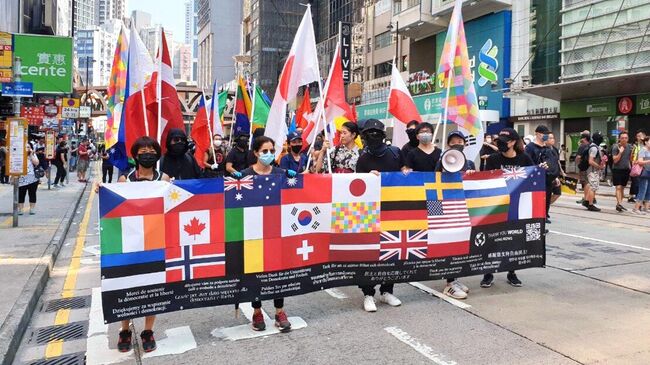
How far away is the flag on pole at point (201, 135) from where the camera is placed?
1050 cm

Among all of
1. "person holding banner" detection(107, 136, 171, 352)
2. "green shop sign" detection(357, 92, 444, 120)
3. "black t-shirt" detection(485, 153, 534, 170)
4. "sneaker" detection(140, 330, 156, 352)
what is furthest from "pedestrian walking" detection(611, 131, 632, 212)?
"green shop sign" detection(357, 92, 444, 120)

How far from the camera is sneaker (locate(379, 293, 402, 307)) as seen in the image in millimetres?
5660

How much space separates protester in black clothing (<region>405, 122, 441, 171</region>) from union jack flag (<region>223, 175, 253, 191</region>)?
202 cm

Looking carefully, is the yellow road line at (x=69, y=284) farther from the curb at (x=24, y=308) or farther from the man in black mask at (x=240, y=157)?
the man in black mask at (x=240, y=157)

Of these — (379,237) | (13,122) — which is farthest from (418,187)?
(13,122)

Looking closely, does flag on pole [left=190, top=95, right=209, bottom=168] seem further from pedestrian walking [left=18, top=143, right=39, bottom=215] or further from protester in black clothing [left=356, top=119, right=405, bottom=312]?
protester in black clothing [left=356, top=119, right=405, bottom=312]

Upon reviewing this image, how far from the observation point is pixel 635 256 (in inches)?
313

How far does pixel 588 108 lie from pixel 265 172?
81.0ft

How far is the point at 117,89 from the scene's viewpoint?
830cm

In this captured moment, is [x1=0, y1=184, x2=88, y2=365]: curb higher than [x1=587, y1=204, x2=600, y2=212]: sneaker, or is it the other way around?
[x1=587, y1=204, x2=600, y2=212]: sneaker

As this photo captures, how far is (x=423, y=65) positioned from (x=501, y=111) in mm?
10946

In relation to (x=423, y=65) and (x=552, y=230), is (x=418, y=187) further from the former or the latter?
(x=423, y=65)

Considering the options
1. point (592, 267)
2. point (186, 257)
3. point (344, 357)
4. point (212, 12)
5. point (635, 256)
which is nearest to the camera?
point (344, 357)

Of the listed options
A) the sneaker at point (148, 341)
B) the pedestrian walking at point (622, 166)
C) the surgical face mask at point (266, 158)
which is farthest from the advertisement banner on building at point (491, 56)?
the sneaker at point (148, 341)
